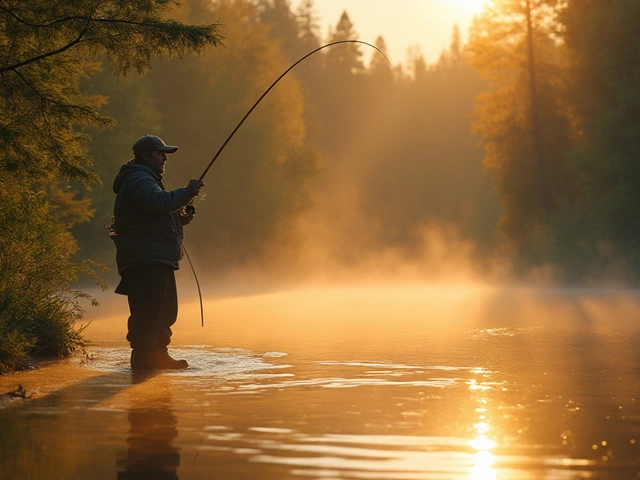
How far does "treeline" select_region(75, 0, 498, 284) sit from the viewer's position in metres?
46.3

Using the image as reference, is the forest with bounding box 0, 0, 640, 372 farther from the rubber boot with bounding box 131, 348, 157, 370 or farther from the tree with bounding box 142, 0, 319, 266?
the rubber boot with bounding box 131, 348, 157, 370

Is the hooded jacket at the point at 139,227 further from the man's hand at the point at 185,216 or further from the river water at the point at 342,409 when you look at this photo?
the river water at the point at 342,409

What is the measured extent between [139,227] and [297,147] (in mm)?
40217

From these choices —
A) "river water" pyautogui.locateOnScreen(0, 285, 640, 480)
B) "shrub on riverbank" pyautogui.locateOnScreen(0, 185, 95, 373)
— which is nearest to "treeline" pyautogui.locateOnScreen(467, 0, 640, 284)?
"river water" pyautogui.locateOnScreen(0, 285, 640, 480)

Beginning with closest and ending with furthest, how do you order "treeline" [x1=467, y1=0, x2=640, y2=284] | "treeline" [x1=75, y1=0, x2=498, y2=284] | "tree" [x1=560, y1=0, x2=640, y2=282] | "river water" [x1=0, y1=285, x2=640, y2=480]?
"river water" [x1=0, y1=285, x2=640, y2=480] → "tree" [x1=560, y1=0, x2=640, y2=282] → "treeline" [x1=467, y1=0, x2=640, y2=284] → "treeline" [x1=75, y1=0, x2=498, y2=284]

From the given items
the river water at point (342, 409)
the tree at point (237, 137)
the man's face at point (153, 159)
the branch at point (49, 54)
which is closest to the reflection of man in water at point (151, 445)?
the river water at point (342, 409)

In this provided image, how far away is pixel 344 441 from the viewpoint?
6.68 meters

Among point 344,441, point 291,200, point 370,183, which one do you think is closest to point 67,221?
point 344,441

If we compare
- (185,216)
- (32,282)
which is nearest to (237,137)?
(32,282)

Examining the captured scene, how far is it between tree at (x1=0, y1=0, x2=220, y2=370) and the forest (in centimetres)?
2

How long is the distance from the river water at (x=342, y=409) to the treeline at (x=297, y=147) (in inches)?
107

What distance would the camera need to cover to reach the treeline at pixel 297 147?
4634 centimetres

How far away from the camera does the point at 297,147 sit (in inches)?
2000

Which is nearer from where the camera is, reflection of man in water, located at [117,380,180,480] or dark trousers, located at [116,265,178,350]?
reflection of man in water, located at [117,380,180,480]
